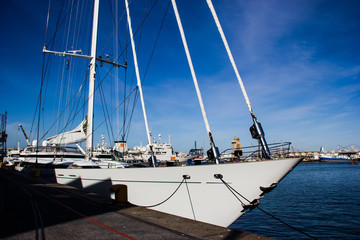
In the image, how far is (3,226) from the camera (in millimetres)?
5773

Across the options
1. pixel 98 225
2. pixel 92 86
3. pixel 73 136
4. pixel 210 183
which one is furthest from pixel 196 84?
pixel 73 136

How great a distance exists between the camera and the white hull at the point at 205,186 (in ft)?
21.5

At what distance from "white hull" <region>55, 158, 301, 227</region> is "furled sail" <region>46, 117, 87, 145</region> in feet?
27.6

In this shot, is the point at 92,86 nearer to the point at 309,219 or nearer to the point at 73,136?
the point at 73,136

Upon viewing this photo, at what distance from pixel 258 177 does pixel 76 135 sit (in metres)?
14.8

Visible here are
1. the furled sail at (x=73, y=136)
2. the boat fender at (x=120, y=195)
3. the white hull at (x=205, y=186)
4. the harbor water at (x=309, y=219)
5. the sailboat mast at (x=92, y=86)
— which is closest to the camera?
the white hull at (x=205, y=186)

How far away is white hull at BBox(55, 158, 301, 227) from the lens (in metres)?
6.54

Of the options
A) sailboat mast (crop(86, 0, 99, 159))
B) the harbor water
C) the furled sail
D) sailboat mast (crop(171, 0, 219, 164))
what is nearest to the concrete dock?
sailboat mast (crop(171, 0, 219, 164))

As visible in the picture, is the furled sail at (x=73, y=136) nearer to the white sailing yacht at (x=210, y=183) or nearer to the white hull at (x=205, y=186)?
the white sailing yacht at (x=210, y=183)

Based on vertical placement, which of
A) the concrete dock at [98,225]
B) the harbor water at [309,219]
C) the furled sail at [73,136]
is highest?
the furled sail at [73,136]

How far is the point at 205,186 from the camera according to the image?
7273mm

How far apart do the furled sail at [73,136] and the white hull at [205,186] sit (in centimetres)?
841

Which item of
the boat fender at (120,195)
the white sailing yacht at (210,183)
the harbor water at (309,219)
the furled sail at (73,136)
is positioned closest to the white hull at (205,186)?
the white sailing yacht at (210,183)

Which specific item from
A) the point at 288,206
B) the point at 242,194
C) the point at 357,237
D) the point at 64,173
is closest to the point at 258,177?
the point at 242,194
